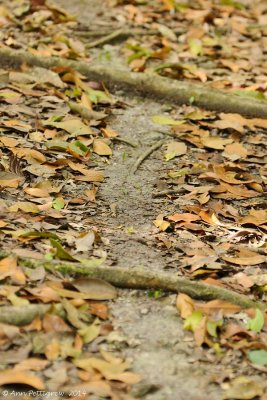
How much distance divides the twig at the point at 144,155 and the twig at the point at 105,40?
1.75 m

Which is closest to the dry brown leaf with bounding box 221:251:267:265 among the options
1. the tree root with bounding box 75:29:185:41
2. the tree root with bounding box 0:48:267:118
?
the tree root with bounding box 0:48:267:118

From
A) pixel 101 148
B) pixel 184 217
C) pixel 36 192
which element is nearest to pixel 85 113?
pixel 101 148

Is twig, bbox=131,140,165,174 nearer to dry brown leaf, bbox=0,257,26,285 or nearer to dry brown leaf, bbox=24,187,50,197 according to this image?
dry brown leaf, bbox=24,187,50,197

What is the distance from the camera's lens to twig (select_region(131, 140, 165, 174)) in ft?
16.1

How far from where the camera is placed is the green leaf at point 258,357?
10.4 ft

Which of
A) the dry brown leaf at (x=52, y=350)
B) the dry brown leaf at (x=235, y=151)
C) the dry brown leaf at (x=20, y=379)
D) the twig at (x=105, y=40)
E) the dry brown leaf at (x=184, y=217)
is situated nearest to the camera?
the dry brown leaf at (x=20, y=379)

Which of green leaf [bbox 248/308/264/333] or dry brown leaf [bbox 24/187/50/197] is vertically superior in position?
green leaf [bbox 248/308/264/333]

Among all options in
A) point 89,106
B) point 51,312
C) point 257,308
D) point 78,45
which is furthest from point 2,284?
point 78,45

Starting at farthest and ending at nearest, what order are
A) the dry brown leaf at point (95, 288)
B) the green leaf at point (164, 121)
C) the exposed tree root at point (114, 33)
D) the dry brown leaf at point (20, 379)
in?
the exposed tree root at point (114, 33) < the green leaf at point (164, 121) < the dry brown leaf at point (95, 288) < the dry brown leaf at point (20, 379)

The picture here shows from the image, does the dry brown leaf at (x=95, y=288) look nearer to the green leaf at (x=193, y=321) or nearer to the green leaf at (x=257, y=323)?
the green leaf at (x=193, y=321)

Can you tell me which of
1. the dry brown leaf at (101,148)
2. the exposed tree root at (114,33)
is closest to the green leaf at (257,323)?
the dry brown leaf at (101,148)

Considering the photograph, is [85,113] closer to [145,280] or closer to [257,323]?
[145,280]

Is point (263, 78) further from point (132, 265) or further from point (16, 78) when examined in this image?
point (132, 265)

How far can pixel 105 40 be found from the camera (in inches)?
266
